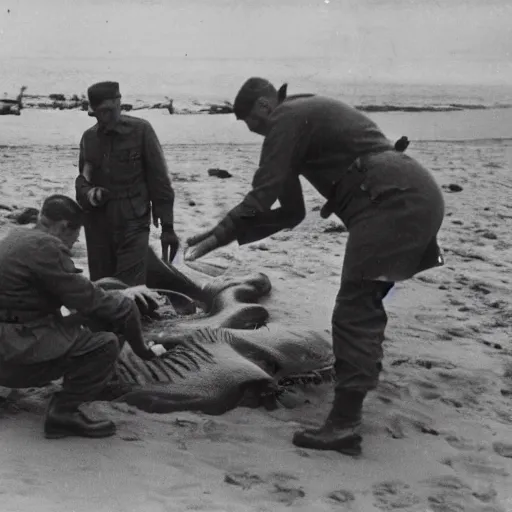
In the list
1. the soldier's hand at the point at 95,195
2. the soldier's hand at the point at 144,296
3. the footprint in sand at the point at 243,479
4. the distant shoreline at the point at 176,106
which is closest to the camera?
the footprint in sand at the point at 243,479

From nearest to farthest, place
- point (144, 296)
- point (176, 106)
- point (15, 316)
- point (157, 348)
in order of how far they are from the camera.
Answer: point (15, 316)
point (157, 348)
point (144, 296)
point (176, 106)

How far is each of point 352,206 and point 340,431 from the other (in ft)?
3.01

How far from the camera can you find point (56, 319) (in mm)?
3451

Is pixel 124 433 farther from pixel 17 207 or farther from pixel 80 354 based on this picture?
pixel 17 207

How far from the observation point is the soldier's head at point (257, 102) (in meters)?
3.65

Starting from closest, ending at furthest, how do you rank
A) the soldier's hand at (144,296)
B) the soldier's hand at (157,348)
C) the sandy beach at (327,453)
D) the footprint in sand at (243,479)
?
the sandy beach at (327,453), the footprint in sand at (243,479), the soldier's hand at (157,348), the soldier's hand at (144,296)

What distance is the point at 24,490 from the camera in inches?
113

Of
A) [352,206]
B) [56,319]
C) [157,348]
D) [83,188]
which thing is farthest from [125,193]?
[352,206]

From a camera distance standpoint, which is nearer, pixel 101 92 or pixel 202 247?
pixel 202 247

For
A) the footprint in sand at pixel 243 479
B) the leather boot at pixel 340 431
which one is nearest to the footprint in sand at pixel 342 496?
the footprint in sand at pixel 243 479

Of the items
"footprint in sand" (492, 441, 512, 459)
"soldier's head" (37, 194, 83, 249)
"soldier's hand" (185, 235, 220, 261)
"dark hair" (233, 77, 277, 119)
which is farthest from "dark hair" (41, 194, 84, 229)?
"footprint in sand" (492, 441, 512, 459)

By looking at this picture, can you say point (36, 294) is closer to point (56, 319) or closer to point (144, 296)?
point (56, 319)

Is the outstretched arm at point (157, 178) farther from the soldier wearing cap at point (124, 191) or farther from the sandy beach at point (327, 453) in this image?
the sandy beach at point (327, 453)

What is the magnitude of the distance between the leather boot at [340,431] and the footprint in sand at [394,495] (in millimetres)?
297
